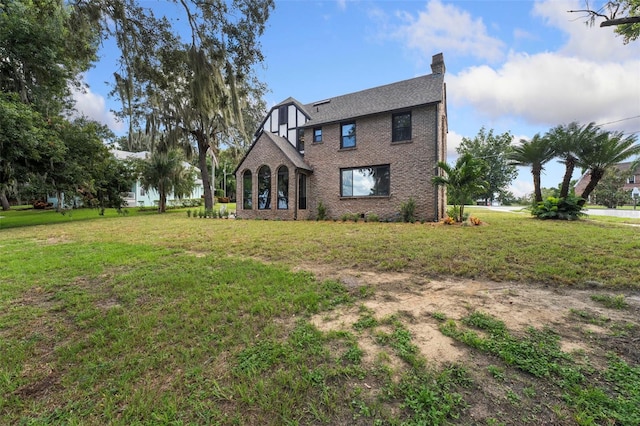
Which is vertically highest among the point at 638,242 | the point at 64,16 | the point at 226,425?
the point at 64,16

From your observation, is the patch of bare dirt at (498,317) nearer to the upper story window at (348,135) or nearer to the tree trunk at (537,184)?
the upper story window at (348,135)

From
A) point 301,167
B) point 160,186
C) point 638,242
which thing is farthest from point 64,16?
point 160,186

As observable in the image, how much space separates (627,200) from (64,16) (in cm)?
5261

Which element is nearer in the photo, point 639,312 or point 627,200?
point 639,312

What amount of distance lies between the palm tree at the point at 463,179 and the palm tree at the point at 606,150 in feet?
19.4

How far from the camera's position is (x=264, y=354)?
2434mm

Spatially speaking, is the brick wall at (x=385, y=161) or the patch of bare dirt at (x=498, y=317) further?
the brick wall at (x=385, y=161)

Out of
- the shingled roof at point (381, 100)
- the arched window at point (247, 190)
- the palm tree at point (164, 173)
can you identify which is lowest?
the arched window at point (247, 190)

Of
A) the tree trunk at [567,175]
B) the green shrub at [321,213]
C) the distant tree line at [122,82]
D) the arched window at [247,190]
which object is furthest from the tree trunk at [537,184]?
the arched window at [247,190]

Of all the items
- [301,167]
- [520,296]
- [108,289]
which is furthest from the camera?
[301,167]

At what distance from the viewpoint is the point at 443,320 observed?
9.76 ft

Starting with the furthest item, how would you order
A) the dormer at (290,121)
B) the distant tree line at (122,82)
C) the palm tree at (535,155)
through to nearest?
the dormer at (290,121), the palm tree at (535,155), the distant tree line at (122,82)

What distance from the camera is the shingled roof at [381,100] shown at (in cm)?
1260

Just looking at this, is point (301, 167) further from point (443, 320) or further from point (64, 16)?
point (443, 320)
